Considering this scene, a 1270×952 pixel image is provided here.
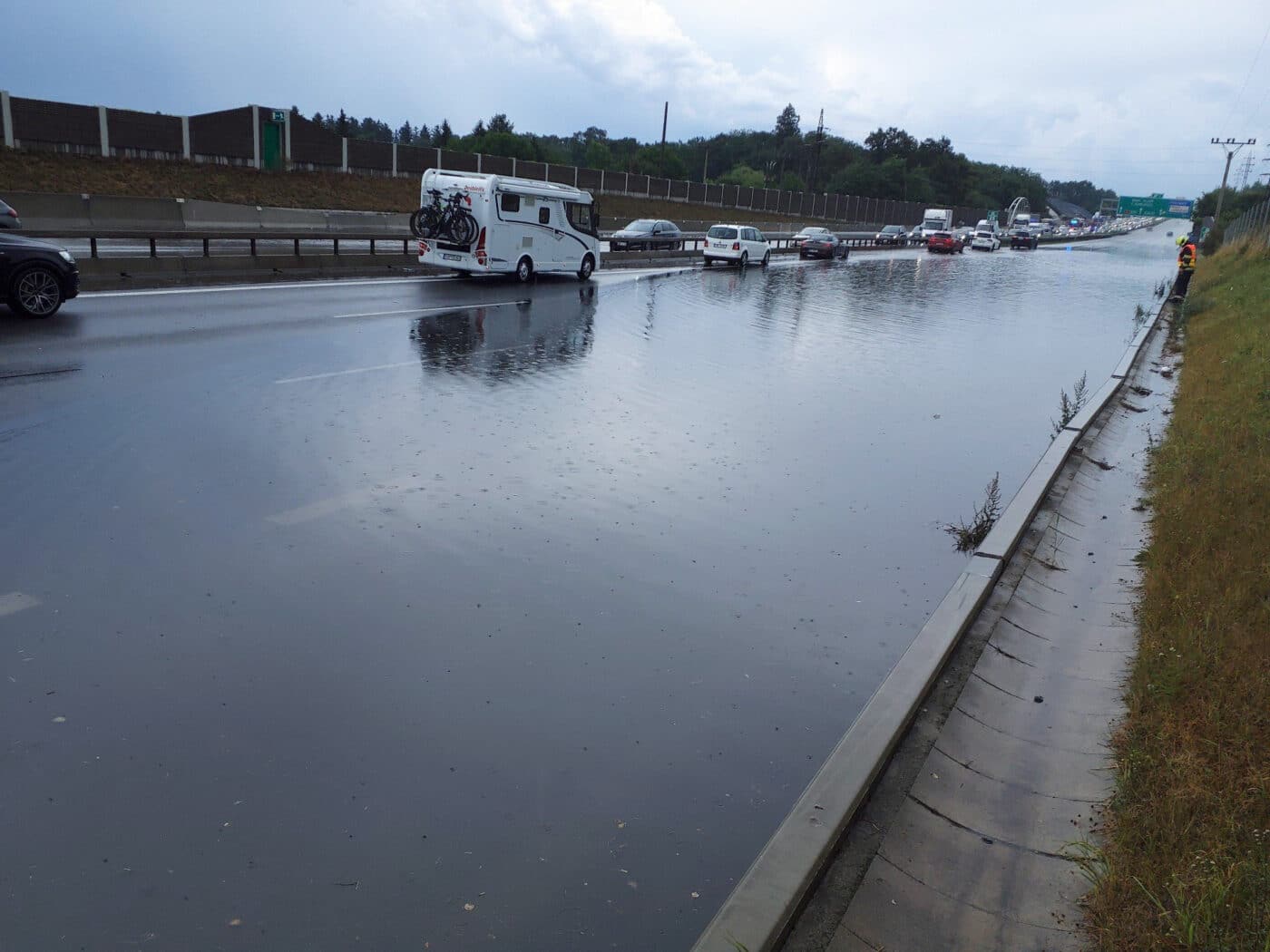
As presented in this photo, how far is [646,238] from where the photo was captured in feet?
134

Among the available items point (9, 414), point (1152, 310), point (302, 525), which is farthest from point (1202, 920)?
point (1152, 310)

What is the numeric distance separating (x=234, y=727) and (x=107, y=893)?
3.56 feet

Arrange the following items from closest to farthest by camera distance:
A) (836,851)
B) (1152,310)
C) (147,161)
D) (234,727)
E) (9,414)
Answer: (836,851)
(234,727)
(9,414)
(1152,310)
(147,161)

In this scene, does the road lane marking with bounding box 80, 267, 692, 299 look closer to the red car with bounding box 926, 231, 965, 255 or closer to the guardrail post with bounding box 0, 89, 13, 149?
the guardrail post with bounding box 0, 89, 13, 149

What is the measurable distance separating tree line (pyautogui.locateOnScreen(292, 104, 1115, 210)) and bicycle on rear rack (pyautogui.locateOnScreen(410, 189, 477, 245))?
4684 inches

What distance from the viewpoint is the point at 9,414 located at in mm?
9117

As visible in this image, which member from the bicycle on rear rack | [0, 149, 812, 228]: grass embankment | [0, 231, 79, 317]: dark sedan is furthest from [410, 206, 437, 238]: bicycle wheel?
[0, 149, 812, 228]: grass embankment

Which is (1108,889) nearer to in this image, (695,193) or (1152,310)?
(1152,310)

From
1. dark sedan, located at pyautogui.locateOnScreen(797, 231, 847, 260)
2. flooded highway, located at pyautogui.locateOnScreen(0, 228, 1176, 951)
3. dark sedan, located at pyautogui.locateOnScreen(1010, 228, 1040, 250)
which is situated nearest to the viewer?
flooded highway, located at pyautogui.locateOnScreen(0, 228, 1176, 951)

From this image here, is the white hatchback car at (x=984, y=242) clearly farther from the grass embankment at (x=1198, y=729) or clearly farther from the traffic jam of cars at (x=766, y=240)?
the grass embankment at (x=1198, y=729)

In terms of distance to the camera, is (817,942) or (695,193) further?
(695,193)

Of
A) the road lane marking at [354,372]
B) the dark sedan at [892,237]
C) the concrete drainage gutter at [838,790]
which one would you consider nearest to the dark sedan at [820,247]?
the dark sedan at [892,237]

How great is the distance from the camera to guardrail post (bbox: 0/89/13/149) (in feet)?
117

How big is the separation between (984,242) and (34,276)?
229 ft
